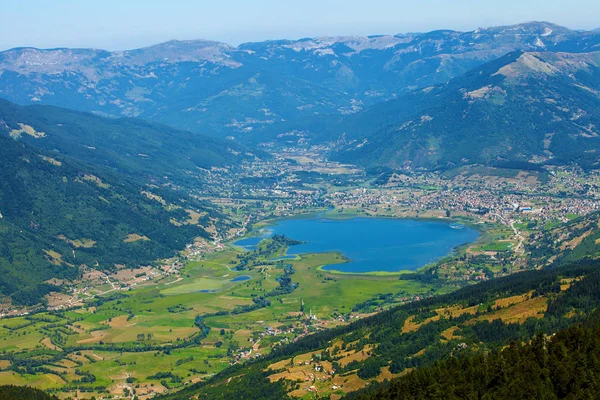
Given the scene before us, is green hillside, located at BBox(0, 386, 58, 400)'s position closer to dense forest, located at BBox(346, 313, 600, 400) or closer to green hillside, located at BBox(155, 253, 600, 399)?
green hillside, located at BBox(155, 253, 600, 399)

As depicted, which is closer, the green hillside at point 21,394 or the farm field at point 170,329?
the green hillside at point 21,394

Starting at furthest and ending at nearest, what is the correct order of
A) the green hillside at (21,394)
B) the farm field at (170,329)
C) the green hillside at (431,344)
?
the farm field at (170,329)
the green hillside at (21,394)
the green hillside at (431,344)

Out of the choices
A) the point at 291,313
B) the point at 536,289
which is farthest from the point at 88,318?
the point at 536,289

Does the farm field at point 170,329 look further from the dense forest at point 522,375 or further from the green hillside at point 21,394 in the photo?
the dense forest at point 522,375

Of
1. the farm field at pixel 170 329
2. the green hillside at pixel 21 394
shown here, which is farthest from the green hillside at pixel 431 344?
the green hillside at pixel 21 394

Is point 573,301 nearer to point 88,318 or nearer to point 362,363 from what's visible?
point 362,363

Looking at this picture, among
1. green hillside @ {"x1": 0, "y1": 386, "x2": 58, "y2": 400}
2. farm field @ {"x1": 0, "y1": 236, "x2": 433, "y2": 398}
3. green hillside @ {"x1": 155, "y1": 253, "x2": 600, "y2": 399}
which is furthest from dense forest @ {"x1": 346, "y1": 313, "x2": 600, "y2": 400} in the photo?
farm field @ {"x1": 0, "y1": 236, "x2": 433, "y2": 398}

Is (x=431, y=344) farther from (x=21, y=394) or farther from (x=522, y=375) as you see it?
(x=21, y=394)

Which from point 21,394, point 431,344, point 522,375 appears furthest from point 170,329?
point 522,375

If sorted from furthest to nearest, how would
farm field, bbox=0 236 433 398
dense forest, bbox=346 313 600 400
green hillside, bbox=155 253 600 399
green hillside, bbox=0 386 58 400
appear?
1. farm field, bbox=0 236 433 398
2. green hillside, bbox=0 386 58 400
3. green hillside, bbox=155 253 600 399
4. dense forest, bbox=346 313 600 400

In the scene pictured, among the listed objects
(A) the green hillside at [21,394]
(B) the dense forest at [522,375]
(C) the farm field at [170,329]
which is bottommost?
(C) the farm field at [170,329]

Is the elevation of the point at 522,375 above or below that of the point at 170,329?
above
